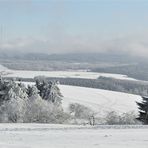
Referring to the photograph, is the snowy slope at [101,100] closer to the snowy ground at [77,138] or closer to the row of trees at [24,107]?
the row of trees at [24,107]

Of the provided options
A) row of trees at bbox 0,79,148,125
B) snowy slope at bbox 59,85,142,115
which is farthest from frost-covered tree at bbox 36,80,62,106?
snowy slope at bbox 59,85,142,115

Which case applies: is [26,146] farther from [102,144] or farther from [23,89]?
[23,89]

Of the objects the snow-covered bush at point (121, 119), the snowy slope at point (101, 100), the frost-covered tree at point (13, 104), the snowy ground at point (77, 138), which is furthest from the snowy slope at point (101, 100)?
the snowy ground at point (77, 138)

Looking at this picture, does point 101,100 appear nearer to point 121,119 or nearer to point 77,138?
point 121,119

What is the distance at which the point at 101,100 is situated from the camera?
139500 millimetres

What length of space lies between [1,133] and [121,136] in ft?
26.1

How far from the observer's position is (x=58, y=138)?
91.9ft

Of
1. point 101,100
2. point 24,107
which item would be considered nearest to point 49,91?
point 24,107

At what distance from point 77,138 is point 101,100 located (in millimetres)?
111959

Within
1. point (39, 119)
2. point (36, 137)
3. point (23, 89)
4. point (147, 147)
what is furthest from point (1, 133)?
point (23, 89)

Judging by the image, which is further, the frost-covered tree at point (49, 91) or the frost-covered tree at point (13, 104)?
the frost-covered tree at point (49, 91)

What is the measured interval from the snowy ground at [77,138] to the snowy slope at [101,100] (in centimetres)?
8176

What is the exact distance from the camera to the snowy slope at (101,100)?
123m

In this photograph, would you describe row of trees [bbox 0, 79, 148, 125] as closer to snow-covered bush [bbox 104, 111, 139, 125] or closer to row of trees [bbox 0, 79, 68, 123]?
row of trees [bbox 0, 79, 68, 123]
